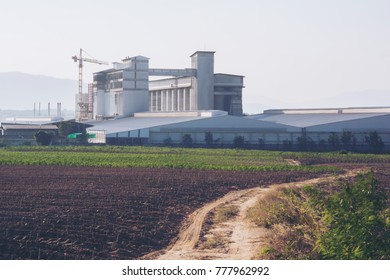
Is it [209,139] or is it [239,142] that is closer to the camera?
[239,142]

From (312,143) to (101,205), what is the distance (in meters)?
51.1

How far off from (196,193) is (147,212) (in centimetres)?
772

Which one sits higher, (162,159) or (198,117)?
(198,117)

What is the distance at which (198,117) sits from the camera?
280 feet

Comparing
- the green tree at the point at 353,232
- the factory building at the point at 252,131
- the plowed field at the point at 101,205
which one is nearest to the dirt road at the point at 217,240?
the plowed field at the point at 101,205

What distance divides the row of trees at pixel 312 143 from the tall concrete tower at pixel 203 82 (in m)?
20.3

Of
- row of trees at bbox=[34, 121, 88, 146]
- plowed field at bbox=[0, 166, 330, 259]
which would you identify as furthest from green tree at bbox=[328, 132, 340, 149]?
plowed field at bbox=[0, 166, 330, 259]

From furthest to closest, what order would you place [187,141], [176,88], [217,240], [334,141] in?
[176,88]
[187,141]
[334,141]
[217,240]

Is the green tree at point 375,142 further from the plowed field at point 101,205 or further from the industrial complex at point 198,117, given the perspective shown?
the plowed field at point 101,205

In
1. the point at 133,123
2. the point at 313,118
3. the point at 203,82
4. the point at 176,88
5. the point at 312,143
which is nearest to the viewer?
the point at 312,143

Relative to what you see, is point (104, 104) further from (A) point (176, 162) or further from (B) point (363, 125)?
(A) point (176, 162)

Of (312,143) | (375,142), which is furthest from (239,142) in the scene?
(375,142)

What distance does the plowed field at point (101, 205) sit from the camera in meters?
23.0

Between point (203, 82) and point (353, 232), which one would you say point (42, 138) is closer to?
point (203, 82)
